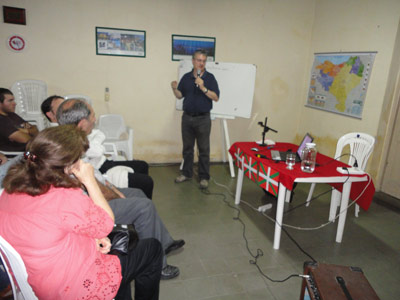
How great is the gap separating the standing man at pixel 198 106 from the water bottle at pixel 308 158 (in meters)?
1.35

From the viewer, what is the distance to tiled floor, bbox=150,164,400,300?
196 centimetres

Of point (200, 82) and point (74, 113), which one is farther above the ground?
point (200, 82)

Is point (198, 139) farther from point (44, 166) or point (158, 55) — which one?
point (44, 166)

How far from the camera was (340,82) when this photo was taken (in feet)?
13.3

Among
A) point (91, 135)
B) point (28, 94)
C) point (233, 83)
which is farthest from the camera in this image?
point (233, 83)

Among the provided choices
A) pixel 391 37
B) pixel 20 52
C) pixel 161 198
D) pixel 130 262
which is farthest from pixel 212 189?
pixel 20 52

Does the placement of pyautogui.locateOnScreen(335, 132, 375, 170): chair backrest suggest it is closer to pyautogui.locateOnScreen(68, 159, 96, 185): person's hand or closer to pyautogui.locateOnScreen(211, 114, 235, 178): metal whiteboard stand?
pyautogui.locateOnScreen(211, 114, 235, 178): metal whiteboard stand

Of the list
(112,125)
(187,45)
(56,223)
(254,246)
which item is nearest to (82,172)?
(56,223)

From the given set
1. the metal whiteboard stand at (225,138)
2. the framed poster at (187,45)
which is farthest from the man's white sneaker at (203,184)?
the framed poster at (187,45)

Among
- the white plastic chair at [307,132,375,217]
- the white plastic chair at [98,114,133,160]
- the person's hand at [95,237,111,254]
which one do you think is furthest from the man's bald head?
the white plastic chair at [307,132,375,217]

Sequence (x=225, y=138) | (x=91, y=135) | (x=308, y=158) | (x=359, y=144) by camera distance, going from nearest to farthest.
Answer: (x=91, y=135)
(x=308, y=158)
(x=359, y=144)
(x=225, y=138)

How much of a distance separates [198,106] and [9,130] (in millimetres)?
1962

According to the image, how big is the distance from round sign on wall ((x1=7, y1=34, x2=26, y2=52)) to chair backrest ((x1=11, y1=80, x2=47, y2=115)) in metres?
0.41

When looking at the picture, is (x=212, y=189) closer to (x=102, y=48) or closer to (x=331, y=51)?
(x=102, y=48)
